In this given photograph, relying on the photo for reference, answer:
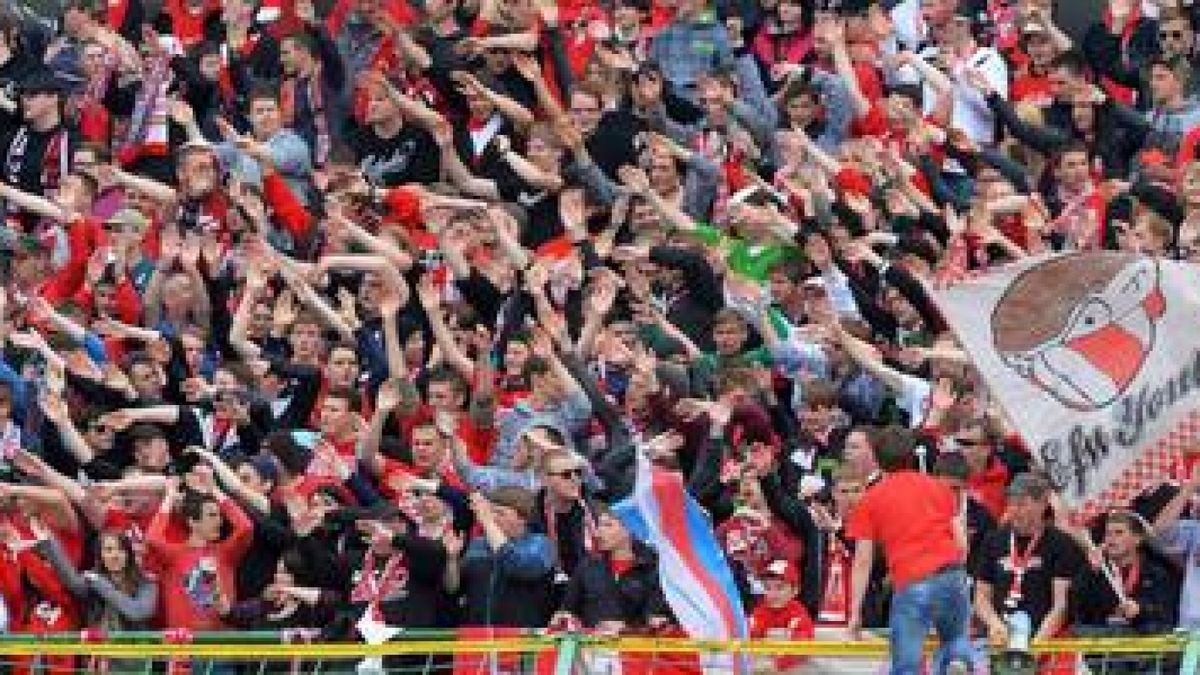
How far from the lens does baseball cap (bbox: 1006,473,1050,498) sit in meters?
23.4

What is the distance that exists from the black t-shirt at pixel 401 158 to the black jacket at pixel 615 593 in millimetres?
5389

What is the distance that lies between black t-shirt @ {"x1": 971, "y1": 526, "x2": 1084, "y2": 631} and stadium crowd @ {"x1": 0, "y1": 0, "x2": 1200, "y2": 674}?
17 millimetres

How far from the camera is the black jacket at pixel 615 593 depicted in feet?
76.1

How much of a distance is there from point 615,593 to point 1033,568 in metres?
1.81

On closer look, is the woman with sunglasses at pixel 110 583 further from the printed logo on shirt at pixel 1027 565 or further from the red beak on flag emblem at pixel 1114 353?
the red beak on flag emblem at pixel 1114 353

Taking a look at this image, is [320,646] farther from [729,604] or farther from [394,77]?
[394,77]

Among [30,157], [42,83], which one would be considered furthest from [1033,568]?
[42,83]

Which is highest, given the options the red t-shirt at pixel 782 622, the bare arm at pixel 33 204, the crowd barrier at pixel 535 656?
the bare arm at pixel 33 204

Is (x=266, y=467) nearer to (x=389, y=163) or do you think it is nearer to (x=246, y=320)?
(x=246, y=320)

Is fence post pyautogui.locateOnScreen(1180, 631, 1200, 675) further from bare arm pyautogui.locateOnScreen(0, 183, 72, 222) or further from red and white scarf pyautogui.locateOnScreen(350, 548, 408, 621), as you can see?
bare arm pyautogui.locateOnScreen(0, 183, 72, 222)

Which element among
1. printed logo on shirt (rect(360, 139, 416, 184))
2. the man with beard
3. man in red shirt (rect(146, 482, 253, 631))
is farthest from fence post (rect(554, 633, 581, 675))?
the man with beard

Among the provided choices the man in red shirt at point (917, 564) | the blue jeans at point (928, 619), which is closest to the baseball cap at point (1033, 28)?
the man in red shirt at point (917, 564)

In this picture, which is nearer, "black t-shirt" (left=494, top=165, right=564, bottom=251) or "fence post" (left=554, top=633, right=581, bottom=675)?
"fence post" (left=554, top=633, right=581, bottom=675)

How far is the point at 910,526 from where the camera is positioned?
21734mm
